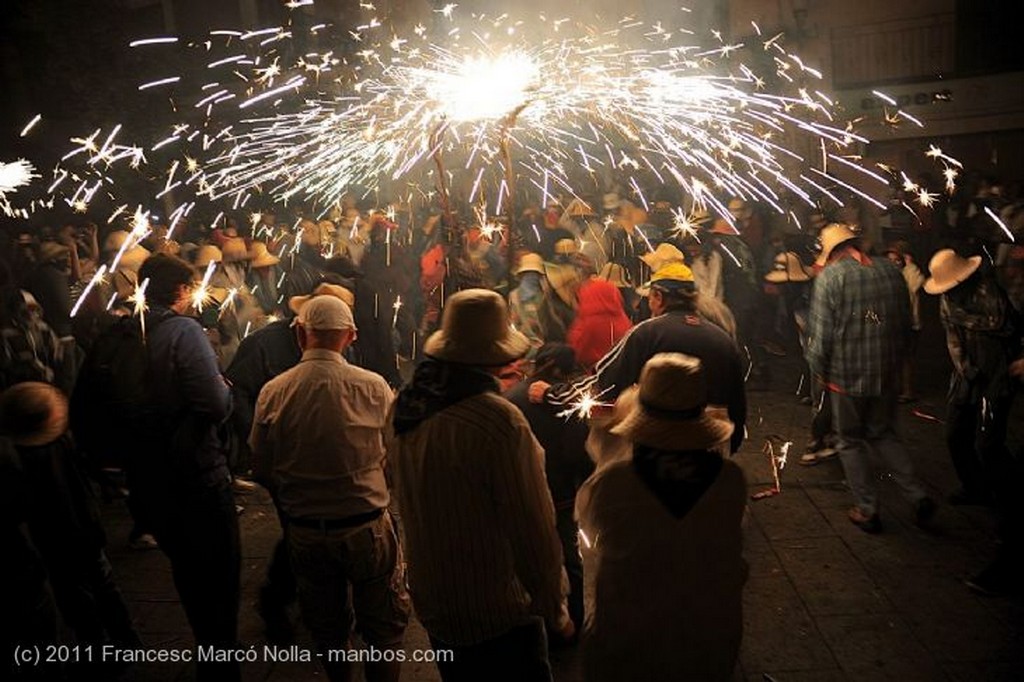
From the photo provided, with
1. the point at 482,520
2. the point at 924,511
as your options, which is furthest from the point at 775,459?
the point at 482,520

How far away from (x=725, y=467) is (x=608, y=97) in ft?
14.6

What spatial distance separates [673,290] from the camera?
4766 millimetres

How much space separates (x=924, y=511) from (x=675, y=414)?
3.69m

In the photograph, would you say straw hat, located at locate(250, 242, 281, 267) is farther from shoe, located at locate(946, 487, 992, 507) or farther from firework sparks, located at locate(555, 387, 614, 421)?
shoe, located at locate(946, 487, 992, 507)

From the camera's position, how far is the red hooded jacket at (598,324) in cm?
572

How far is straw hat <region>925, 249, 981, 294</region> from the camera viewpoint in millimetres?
5371

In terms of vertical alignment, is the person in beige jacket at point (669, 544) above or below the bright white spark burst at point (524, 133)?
below

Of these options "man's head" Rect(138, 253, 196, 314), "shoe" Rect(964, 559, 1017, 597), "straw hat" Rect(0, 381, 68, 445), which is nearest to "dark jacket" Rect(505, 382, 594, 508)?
"man's head" Rect(138, 253, 196, 314)

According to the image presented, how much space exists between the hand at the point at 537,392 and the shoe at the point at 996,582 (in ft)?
9.56

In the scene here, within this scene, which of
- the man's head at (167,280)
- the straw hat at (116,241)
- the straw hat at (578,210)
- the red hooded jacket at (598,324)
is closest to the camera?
the man's head at (167,280)

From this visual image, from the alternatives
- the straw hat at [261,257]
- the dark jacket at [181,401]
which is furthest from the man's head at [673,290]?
the straw hat at [261,257]

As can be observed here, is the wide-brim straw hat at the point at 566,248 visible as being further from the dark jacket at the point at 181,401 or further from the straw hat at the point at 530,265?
the dark jacket at the point at 181,401

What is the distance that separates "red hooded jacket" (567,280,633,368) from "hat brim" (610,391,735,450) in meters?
3.10

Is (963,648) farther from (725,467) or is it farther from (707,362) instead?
(725,467)
